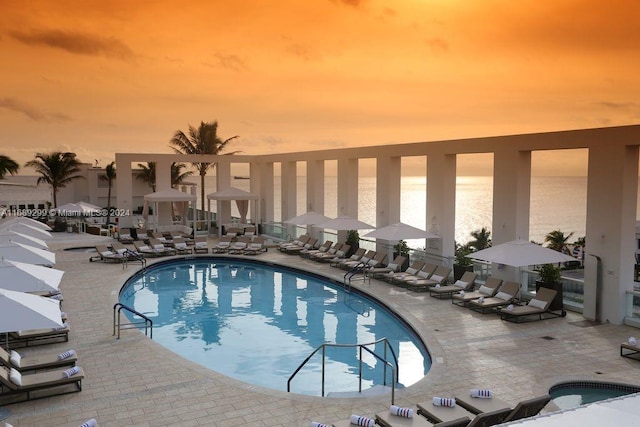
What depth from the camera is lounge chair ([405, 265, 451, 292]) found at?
1588cm

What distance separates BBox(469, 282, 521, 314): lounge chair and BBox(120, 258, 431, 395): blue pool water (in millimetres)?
1980

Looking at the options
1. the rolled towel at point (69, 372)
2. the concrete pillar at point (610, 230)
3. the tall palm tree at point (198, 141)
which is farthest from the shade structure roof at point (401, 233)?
the tall palm tree at point (198, 141)

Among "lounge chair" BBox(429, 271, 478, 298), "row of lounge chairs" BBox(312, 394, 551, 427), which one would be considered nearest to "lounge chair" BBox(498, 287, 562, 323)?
"lounge chair" BBox(429, 271, 478, 298)

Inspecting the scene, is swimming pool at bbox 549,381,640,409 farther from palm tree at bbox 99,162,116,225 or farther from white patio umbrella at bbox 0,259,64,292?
palm tree at bbox 99,162,116,225

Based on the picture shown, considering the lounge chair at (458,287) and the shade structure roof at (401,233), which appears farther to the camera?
the shade structure roof at (401,233)

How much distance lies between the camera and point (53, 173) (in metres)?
37.2

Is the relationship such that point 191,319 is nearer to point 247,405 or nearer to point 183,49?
point 247,405

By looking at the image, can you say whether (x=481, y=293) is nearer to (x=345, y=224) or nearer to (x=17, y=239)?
(x=345, y=224)

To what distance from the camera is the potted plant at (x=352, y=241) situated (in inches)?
827

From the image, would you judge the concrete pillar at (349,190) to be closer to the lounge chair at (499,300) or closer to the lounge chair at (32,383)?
the lounge chair at (499,300)

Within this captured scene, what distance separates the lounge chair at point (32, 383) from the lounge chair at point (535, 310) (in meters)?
9.03

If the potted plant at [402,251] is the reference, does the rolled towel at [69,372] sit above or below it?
below

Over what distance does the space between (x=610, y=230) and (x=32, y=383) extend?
11.7m

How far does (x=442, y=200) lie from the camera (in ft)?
58.3
